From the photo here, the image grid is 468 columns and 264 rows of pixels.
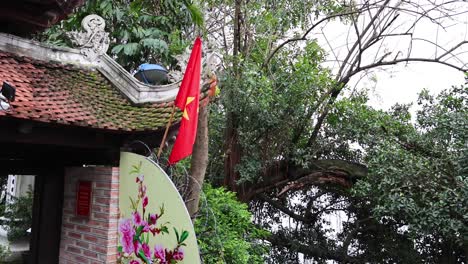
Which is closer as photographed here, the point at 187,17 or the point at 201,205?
the point at 201,205

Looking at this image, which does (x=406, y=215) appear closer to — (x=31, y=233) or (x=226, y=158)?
(x=226, y=158)

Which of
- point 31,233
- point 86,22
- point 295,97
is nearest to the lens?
point 31,233

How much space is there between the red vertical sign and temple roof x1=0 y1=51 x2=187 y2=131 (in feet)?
2.26

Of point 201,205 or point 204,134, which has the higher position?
point 204,134

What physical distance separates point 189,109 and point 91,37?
1905 mm

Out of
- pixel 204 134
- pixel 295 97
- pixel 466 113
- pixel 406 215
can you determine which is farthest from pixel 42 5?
pixel 466 113

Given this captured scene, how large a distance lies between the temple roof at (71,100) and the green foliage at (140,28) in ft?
6.34

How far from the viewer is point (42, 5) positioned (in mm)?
3365

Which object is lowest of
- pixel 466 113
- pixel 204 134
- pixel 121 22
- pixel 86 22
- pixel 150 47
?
pixel 204 134

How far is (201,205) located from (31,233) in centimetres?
237

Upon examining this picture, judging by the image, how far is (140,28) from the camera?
6285 millimetres

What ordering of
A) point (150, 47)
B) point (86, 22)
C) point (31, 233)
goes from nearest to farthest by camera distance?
point (31, 233)
point (86, 22)
point (150, 47)

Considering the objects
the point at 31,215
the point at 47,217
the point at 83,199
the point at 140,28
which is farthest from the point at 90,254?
the point at 140,28

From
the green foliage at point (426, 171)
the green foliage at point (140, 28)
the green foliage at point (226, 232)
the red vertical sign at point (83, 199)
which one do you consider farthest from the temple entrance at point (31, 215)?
the green foliage at point (426, 171)
